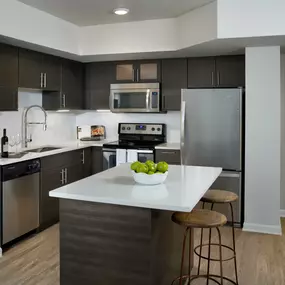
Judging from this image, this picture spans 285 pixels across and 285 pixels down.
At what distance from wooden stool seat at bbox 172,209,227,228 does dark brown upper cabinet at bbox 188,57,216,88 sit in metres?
2.72

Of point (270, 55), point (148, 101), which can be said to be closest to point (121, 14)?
point (148, 101)

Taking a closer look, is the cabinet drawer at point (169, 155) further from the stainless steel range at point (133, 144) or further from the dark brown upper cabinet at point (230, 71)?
the dark brown upper cabinet at point (230, 71)

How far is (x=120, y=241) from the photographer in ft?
7.47

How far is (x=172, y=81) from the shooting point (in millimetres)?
5109

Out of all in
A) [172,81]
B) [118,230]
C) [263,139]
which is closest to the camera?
[118,230]

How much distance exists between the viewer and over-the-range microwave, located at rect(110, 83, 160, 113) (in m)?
5.16

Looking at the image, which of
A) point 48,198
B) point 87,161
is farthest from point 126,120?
point 48,198

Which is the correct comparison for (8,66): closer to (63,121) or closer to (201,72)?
(63,121)

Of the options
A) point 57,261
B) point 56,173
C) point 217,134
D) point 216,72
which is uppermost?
point 216,72

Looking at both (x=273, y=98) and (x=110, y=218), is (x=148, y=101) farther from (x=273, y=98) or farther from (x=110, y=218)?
(x=110, y=218)

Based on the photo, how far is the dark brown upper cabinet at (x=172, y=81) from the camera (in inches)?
199

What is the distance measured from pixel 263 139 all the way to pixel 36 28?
2883 millimetres

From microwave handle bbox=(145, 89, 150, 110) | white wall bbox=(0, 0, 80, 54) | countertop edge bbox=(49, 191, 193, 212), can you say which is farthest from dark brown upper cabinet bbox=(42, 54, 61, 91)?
countertop edge bbox=(49, 191, 193, 212)

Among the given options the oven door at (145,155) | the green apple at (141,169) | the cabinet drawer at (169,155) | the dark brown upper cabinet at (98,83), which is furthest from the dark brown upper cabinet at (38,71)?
the green apple at (141,169)
